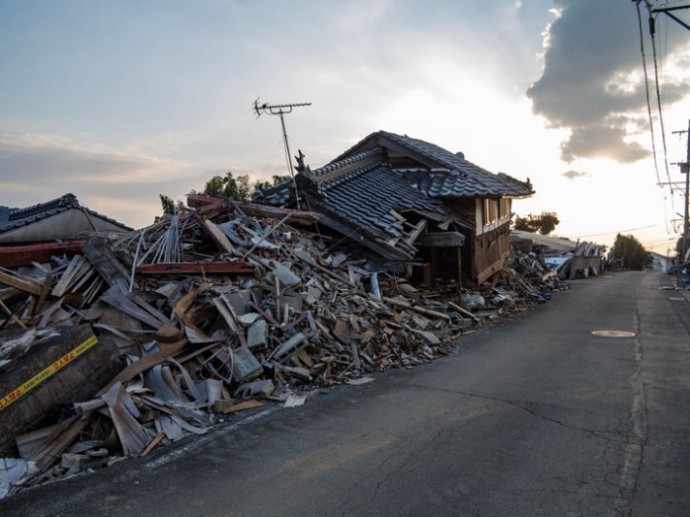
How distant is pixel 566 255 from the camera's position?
34.9 metres

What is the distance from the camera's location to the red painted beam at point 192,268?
377 inches

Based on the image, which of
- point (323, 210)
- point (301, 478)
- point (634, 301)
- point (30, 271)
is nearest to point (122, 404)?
point (301, 478)

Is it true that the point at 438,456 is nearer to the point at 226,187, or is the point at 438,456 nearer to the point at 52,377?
the point at 52,377

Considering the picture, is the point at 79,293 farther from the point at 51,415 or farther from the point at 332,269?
the point at 332,269

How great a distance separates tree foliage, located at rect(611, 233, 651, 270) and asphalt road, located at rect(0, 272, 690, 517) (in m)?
58.3

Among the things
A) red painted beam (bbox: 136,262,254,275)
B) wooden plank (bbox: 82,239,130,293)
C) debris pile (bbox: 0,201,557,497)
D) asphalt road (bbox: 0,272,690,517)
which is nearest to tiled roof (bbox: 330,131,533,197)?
debris pile (bbox: 0,201,557,497)

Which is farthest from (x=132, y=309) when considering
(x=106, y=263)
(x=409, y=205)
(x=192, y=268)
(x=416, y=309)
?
(x=409, y=205)

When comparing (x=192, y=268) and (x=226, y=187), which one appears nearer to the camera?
(x=192, y=268)

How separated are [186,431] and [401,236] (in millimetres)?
8792

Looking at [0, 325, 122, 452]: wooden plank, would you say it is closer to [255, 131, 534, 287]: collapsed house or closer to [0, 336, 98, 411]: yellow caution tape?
[0, 336, 98, 411]: yellow caution tape

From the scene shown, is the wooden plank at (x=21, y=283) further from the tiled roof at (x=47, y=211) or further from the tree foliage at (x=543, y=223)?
the tree foliage at (x=543, y=223)

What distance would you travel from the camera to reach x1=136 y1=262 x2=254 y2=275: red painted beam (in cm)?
957

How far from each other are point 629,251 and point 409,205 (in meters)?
56.9

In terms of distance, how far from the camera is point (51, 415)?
6020 mm
